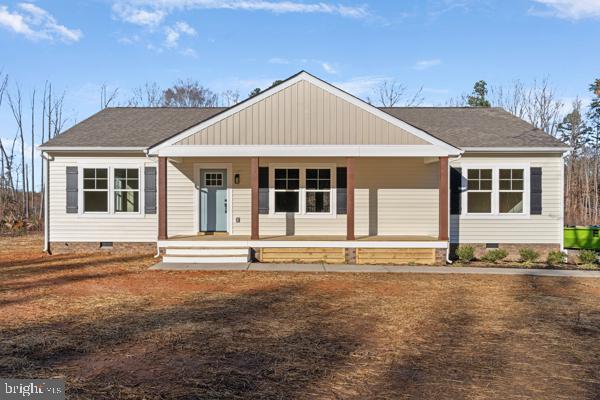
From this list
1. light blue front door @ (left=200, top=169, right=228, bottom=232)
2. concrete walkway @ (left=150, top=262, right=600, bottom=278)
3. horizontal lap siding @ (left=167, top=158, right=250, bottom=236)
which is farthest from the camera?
light blue front door @ (left=200, top=169, right=228, bottom=232)

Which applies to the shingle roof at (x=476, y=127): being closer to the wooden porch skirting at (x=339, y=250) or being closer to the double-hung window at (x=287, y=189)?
the wooden porch skirting at (x=339, y=250)

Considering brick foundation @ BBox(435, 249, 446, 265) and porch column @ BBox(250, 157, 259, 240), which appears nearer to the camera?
porch column @ BBox(250, 157, 259, 240)

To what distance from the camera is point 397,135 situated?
11555mm

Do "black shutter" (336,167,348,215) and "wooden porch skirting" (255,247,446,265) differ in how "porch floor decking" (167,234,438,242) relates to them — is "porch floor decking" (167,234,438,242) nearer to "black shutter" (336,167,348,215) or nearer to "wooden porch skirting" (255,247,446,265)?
"wooden porch skirting" (255,247,446,265)

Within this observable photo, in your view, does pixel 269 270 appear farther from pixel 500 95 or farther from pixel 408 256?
pixel 500 95

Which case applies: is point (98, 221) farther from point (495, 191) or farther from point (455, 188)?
point (495, 191)

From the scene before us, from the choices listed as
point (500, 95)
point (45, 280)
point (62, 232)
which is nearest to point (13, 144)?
point (62, 232)

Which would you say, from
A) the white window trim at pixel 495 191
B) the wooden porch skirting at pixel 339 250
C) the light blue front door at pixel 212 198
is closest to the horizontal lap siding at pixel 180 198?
the light blue front door at pixel 212 198

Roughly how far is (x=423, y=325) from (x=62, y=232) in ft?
37.0

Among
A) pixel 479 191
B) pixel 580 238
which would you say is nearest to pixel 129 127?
pixel 479 191

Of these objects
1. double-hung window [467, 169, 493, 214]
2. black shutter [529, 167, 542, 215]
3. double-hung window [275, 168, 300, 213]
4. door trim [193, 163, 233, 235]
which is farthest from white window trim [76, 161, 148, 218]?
black shutter [529, 167, 542, 215]

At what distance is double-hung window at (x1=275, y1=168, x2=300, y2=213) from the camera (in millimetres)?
13172

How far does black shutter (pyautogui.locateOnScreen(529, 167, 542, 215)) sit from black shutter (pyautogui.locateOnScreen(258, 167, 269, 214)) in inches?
301

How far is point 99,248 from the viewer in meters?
13.1
